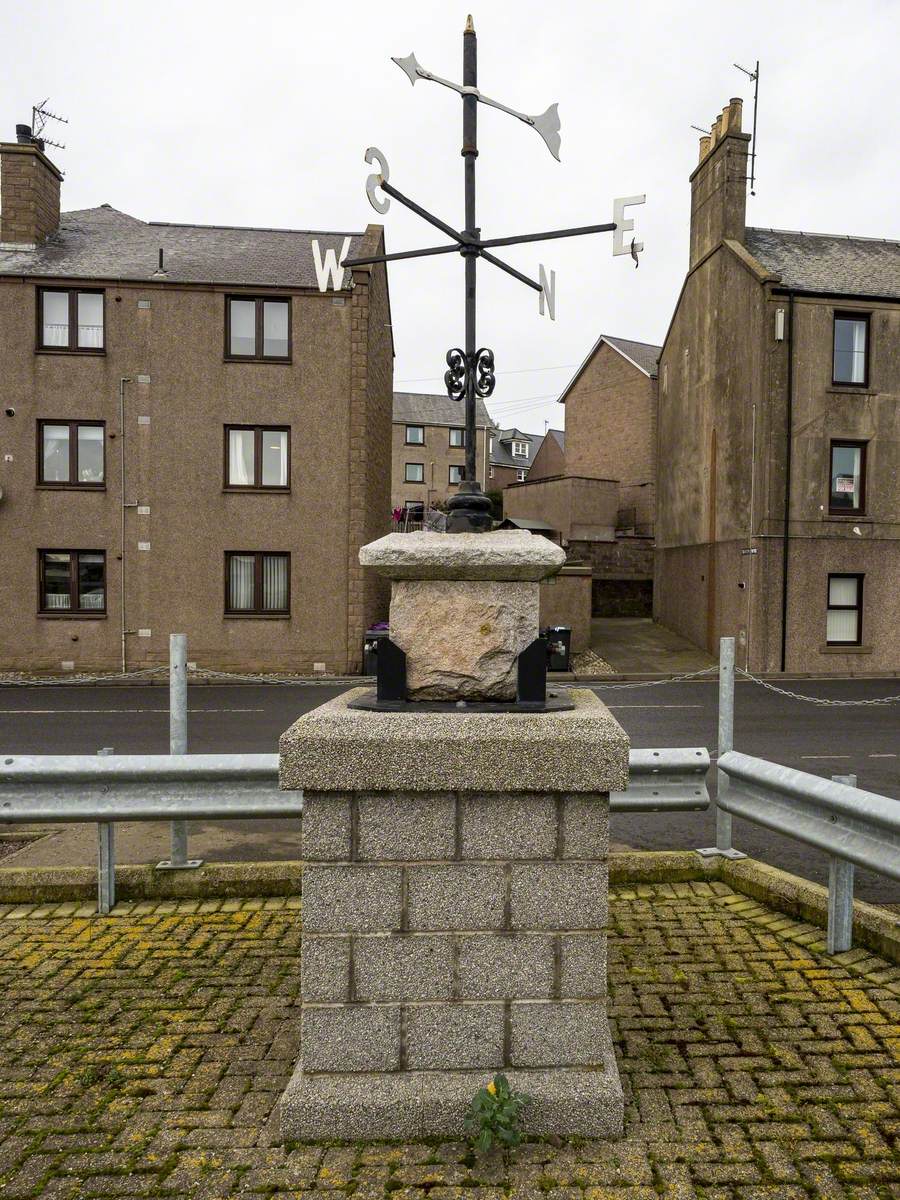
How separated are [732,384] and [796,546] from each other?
519 cm

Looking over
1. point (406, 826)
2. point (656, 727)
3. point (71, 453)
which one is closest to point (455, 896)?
point (406, 826)

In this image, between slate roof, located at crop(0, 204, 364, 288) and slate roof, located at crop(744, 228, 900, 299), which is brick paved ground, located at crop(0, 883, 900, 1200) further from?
slate roof, located at crop(744, 228, 900, 299)

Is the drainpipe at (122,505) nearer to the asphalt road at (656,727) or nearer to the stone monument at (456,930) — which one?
the asphalt road at (656,727)

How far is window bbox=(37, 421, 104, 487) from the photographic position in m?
20.3

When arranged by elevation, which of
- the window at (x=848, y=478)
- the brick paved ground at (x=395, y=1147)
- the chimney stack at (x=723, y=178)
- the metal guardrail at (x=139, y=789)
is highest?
the chimney stack at (x=723, y=178)

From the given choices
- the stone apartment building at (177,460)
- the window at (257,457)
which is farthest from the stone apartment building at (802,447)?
the window at (257,457)

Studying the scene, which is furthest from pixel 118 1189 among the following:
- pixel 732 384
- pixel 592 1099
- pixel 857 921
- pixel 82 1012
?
pixel 732 384

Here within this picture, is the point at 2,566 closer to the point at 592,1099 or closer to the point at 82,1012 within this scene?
the point at 82,1012

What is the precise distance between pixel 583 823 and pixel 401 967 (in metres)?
0.92

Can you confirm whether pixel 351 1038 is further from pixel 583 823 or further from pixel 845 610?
pixel 845 610

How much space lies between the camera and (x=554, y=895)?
3.07 m

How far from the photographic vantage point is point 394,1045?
10.1 ft

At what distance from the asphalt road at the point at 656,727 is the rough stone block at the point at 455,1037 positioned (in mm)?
3619

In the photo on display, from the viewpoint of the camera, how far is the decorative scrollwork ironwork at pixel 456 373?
3.54m
